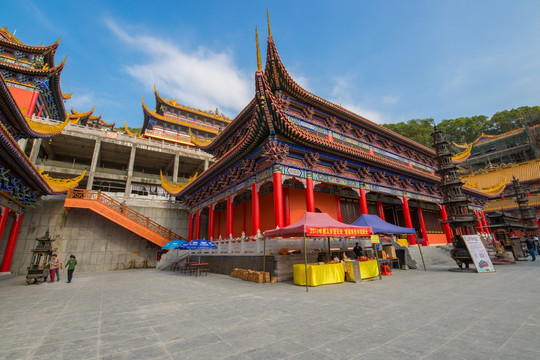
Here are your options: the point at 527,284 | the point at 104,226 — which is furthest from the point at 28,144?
the point at 527,284

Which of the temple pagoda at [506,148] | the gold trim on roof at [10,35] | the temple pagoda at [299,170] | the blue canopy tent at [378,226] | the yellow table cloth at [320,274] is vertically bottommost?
the yellow table cloth at [320,274]

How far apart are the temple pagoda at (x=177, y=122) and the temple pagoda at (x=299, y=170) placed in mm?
21791

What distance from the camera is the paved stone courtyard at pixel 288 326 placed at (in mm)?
2955

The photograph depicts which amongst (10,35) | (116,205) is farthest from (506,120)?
(10,35)

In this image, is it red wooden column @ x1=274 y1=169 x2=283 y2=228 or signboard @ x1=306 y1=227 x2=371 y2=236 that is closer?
signboard @ x1=306 y1=227 x2=371 y2=236

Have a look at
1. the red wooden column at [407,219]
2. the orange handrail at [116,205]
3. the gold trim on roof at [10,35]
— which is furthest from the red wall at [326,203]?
the gold trim on roof at [10,35]

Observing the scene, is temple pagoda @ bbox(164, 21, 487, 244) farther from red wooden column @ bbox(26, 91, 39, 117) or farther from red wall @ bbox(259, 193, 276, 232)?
red wooden column @ bbox(26, 91, 39, 117)

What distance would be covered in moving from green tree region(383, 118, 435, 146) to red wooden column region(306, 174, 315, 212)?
44593 millimetres

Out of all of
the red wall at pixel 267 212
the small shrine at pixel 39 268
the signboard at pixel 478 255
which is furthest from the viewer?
the red wall at pixel 267 212

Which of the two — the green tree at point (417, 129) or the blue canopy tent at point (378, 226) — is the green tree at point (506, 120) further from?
the blue canopy tent at point (378, 226)

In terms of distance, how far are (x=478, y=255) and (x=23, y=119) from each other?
72.5 ft

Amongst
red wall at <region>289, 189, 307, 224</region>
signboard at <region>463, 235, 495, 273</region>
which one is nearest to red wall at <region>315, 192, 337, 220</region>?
red wall at <region>289, 189, 307, 224</region>

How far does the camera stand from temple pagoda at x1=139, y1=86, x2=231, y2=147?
40.4 metres

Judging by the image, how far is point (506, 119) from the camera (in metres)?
50.9
